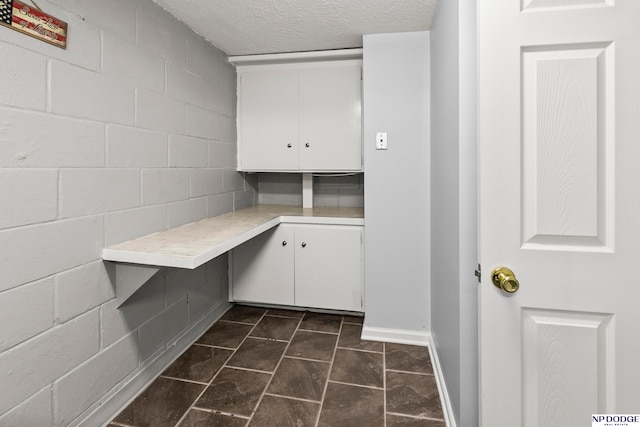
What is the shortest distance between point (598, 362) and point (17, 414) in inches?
79.1

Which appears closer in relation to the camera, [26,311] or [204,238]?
[26,311]

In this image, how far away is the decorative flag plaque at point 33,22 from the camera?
109 cm

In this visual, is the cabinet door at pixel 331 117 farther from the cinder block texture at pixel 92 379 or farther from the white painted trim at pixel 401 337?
the cinder block texture at pixel 92 379

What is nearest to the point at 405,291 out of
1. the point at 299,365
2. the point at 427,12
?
the point at 299,365

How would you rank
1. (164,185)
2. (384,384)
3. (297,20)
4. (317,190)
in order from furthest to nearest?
(317,190)
(297,20)
(164,185)
(384,384)

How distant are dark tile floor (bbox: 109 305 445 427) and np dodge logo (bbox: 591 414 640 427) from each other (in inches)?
26.2

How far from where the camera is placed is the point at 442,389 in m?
1.68

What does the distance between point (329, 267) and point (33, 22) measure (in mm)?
2132

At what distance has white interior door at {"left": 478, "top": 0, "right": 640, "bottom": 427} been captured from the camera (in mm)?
955

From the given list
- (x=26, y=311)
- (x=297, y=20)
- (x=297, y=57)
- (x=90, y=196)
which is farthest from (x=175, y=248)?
(x=297, y=57)

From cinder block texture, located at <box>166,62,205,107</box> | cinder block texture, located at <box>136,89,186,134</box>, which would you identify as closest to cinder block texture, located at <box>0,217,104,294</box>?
cinder block texture, located at <box>136,89,186,134</box>

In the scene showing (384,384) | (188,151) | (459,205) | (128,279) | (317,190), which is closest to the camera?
(459,205)

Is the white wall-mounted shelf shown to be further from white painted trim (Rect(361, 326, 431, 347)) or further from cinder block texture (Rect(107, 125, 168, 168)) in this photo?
white painted trim (Rect(361, 326, 431, 347))

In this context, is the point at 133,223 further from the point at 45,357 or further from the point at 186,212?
the point at 45,357
